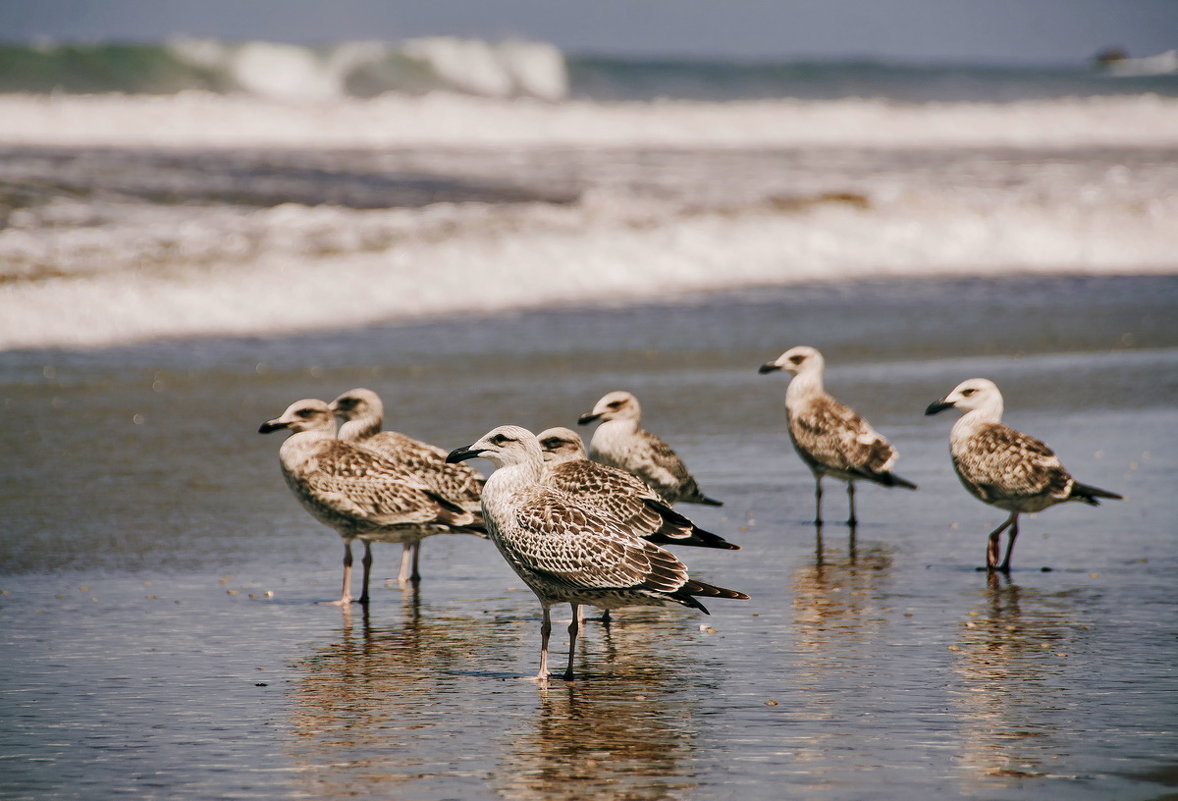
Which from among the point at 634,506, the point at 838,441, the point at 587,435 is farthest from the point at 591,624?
the point at 587,435

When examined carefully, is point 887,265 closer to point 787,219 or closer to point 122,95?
point 787,219

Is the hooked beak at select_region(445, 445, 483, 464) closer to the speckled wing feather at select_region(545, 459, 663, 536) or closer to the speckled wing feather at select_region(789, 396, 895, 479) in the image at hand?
the speckled wing feather at select_region(545, 459, 663, 536)

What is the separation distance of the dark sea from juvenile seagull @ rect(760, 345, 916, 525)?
328 mm

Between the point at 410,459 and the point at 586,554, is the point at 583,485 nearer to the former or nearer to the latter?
the point at 586,554

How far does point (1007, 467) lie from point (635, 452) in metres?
2.22

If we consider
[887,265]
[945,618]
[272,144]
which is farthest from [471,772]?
[272,144]

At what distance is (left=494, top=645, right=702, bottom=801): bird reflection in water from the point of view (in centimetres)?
542

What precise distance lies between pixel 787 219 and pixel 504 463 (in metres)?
19.0

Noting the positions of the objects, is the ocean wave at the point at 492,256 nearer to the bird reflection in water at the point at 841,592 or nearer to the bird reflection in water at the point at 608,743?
the bird reflection in water at the point at 841,592

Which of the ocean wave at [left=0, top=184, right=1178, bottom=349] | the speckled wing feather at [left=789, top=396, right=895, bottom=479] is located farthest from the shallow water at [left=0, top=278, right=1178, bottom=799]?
the ocean wave at [left=0, top=184, right=1178, bottom=349]

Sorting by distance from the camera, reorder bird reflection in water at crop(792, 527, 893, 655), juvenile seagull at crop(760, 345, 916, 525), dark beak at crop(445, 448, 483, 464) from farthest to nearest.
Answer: juvenile seagull at crop(760, 345, 916, 525)
bird reflection in water at crop(792, 527, 893, 655)
dark beak at crop(445, 448, 483, 464)

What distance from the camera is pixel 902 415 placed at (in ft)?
44.4

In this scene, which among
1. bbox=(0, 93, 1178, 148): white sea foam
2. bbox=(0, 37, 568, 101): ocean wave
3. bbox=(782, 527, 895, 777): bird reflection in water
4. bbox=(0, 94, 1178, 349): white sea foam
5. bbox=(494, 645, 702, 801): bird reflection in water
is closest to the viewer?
bbox=(494, 645, 702, 801): bird reflection in water

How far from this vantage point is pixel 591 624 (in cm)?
817
